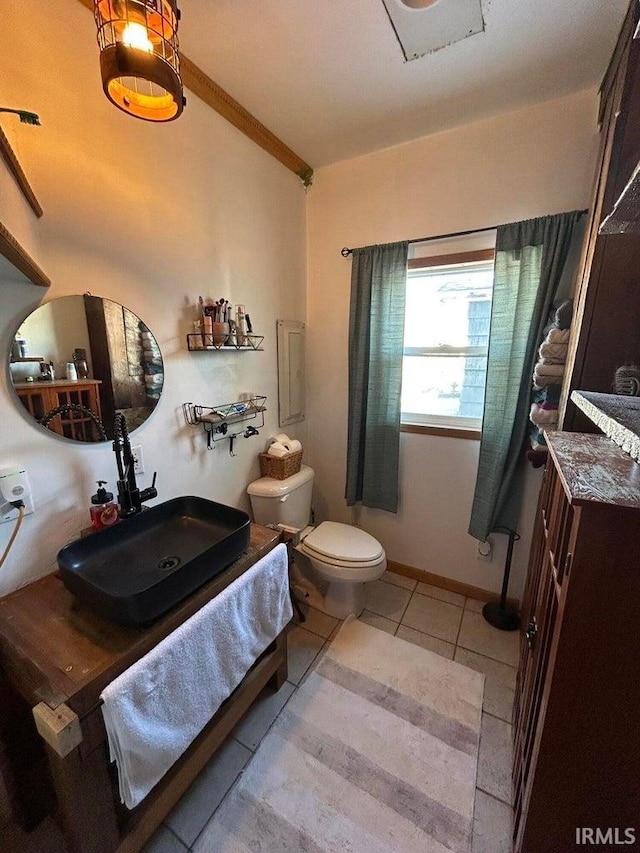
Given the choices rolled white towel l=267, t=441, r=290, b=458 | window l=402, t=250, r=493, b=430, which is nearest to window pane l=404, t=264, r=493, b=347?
window l=402, t=250, r=493, b=430

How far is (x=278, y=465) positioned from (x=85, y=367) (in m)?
1.06

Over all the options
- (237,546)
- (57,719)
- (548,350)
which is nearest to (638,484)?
(548,350)

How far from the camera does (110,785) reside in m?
0.86

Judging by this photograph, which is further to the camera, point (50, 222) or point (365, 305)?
point (365, 305)

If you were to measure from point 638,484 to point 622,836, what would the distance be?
77 centimetres

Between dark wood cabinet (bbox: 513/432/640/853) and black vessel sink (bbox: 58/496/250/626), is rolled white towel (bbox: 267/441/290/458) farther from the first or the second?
dark wood cabinet (bbox: 513/432/640/853)

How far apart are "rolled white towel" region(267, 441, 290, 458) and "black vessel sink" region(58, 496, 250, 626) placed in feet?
2.06

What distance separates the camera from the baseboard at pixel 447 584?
6.71 ft

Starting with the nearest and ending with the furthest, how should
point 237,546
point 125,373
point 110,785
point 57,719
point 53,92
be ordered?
point 57,719
point 110,785
point 53,92
point 237,546
point 125,373

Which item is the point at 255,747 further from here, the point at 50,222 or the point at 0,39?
the point at 0,39

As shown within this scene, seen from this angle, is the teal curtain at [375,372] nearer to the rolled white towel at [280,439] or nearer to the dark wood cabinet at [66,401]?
the rolled white towel at [280,439]

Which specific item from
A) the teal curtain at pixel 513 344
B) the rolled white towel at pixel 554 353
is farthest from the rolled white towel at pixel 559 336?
the teal curtain at pixel 513 344

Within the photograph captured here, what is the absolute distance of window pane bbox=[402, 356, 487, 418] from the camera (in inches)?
75.6

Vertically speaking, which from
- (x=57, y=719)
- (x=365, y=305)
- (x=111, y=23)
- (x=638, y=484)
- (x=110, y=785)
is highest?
(x=111, y=23)
